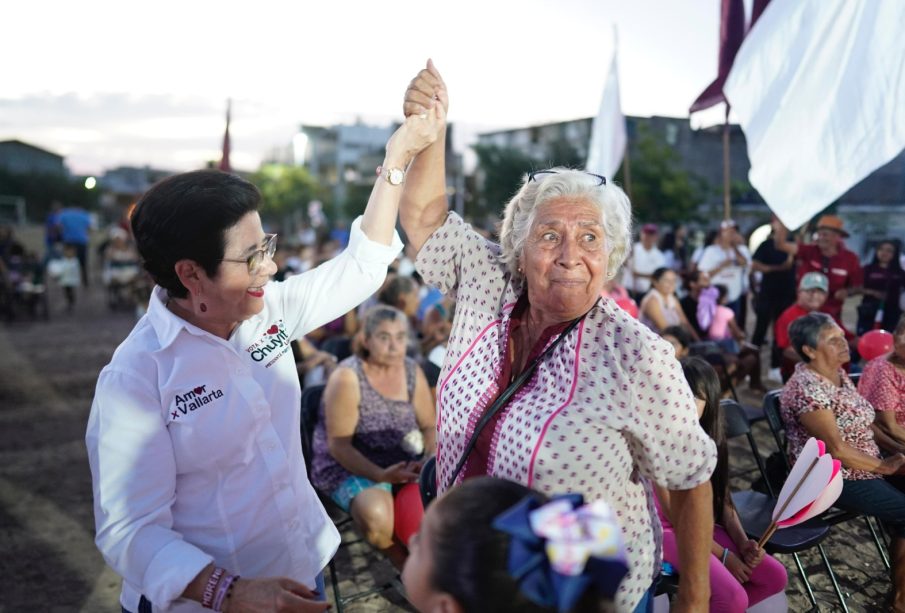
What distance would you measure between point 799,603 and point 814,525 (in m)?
0.61

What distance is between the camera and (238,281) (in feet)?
5.28

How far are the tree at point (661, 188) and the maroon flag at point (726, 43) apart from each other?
21.3m

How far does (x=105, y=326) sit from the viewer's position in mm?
12750

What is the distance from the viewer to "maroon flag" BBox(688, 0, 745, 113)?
5969 millimetres

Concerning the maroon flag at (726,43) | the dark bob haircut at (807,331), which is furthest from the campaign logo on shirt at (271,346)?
the maroon flag at (726,43)

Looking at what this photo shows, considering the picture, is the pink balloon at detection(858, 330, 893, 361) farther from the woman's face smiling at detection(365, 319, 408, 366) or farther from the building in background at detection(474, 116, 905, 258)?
the building in background at detection(474, 116, 905, 258)

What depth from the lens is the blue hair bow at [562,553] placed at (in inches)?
40.7

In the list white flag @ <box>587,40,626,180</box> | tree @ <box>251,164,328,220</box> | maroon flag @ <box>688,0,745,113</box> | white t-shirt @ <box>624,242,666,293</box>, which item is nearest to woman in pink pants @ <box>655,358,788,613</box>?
maroon flag @ <box>688,0,745,113</box>

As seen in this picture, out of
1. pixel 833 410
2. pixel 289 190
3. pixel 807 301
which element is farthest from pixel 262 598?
pixel 289 190

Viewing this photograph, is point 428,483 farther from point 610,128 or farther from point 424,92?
point 610,128

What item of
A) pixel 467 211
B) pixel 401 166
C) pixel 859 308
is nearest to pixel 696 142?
pixel 467 211

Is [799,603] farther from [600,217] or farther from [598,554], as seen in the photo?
[598,554]

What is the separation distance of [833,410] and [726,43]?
12.8 feet

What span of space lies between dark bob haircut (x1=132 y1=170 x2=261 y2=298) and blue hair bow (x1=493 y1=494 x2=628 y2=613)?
947 millimetres
